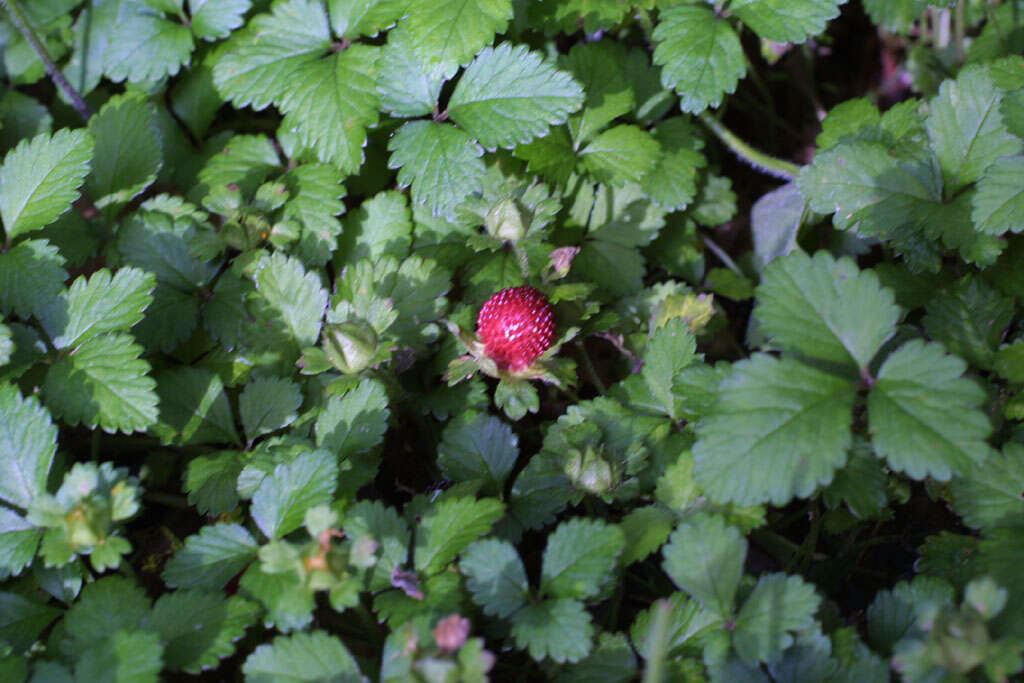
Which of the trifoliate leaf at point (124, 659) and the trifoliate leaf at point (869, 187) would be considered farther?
the trifoliate leaf at point (869, 187)

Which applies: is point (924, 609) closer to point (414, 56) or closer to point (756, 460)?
point (756, 460)

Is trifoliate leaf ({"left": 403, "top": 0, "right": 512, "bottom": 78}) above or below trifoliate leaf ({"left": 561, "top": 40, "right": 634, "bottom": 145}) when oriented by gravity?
above

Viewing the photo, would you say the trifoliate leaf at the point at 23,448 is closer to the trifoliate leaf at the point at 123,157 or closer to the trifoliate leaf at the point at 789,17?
the trifoliate leaf at the point at 123,157

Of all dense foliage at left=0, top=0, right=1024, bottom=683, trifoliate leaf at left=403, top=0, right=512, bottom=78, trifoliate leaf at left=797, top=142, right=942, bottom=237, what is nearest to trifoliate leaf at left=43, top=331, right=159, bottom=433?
dense foliage at left=0, top=0, right=1024, bottom=683

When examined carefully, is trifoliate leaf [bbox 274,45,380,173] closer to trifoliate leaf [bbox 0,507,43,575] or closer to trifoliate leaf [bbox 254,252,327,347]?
trifoliate leaf [bbox 254,252,327,347]

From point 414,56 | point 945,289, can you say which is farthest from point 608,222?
point 945,289

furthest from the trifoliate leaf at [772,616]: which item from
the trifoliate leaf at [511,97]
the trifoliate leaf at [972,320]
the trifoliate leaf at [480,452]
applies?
the trifoliate leaf at [511,97]

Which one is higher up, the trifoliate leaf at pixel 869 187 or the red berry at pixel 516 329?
the red berry at pixel 516 329
